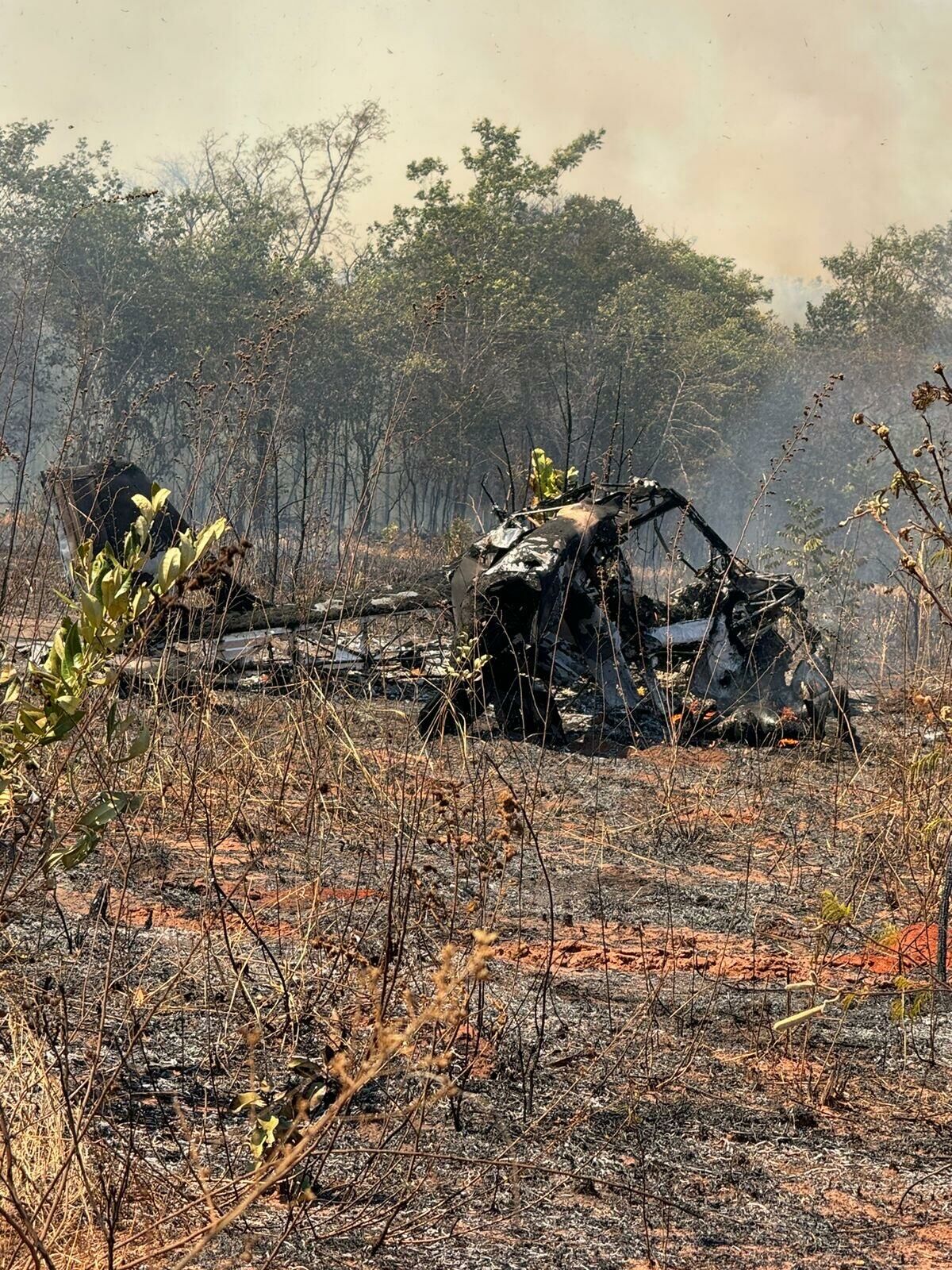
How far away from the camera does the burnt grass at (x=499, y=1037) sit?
8.06 ft

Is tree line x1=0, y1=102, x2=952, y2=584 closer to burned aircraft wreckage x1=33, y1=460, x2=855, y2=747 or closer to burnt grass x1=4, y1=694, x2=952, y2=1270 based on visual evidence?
burned aircraft wreckage x1=33, y1=460, x2=855, y2=747

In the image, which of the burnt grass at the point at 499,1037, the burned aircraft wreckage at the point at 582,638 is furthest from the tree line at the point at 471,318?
the burnt grass at the point at 499,1037

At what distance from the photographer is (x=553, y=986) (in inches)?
152

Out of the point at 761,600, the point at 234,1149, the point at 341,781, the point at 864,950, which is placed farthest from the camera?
the point at 761,600

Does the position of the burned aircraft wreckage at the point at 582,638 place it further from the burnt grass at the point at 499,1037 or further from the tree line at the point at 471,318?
the tree line at the point at 471,318

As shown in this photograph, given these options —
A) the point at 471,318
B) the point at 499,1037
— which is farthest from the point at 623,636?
the point at 471,318

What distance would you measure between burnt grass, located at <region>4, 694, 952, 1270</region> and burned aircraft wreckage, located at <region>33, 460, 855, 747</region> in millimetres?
2224

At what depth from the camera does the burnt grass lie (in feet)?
8.06

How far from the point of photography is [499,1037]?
3184 millimetres

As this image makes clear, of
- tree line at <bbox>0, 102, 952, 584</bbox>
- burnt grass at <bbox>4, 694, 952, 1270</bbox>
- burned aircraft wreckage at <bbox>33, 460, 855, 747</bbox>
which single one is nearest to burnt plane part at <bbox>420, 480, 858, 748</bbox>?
burned aircraft wreckage at <bbox>33, 460, 855, 747</bbox>

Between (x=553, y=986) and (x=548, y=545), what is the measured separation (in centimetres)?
444

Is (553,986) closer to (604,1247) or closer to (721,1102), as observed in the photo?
(721,1102)

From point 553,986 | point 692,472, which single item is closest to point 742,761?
point 553,986

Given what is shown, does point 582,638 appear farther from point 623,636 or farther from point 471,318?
point 471,318
